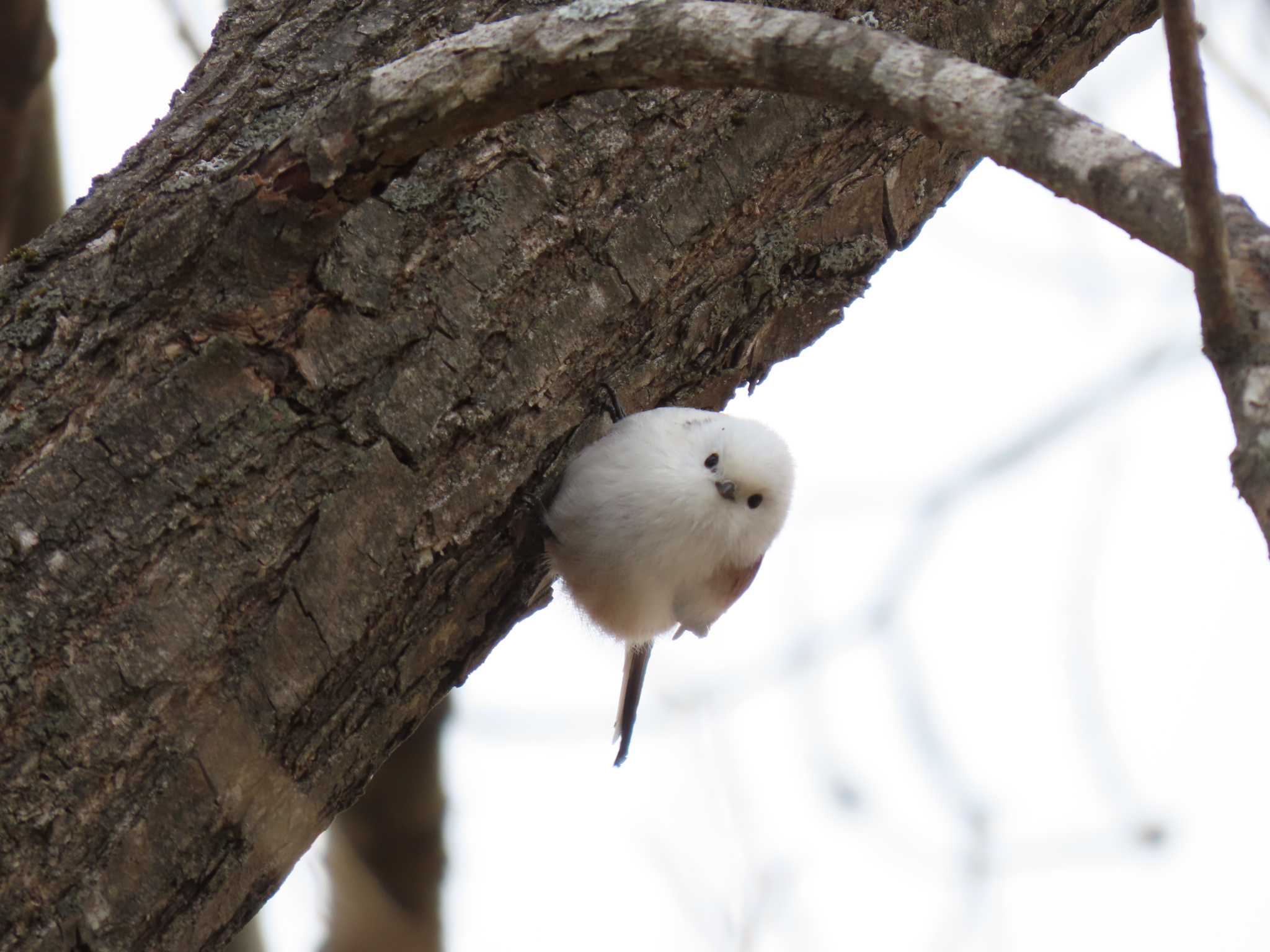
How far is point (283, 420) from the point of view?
1.89m

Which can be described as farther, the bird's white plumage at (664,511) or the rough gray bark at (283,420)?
the bird's white plumage at (664,511)

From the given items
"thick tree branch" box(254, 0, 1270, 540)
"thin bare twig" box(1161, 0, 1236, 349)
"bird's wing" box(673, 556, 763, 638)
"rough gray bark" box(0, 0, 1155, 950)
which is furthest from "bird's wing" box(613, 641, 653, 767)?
"thin bare twig" box(1161, 0, 1236, 349)

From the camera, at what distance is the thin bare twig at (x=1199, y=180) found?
98 cm

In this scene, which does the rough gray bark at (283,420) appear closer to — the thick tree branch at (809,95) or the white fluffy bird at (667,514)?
the thick tree branch at (809,95)

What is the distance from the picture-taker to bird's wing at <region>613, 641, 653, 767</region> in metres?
3.34

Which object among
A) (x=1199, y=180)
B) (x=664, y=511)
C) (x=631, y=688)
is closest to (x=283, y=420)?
(x=664, y=511)

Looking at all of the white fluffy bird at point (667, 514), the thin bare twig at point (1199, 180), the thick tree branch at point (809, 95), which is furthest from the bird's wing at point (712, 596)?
the thin bare twig at point (1199, 180)

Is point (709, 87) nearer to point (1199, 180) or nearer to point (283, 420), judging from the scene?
point (1199, 180)

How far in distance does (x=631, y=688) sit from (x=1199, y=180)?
8.68ft

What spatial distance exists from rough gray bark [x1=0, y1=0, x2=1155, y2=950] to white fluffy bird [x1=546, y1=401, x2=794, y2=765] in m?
0.17

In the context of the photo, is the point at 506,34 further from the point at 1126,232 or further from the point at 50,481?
the point at 50,481

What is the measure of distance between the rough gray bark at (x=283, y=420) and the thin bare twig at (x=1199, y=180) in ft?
3.22

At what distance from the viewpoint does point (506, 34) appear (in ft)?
4.92

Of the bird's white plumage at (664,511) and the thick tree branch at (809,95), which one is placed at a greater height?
the thick tree branch at (809,95)
